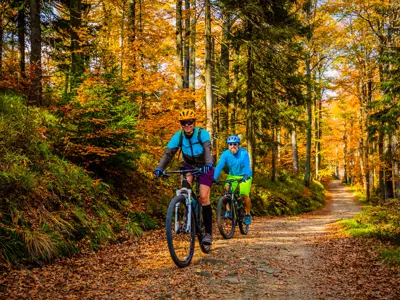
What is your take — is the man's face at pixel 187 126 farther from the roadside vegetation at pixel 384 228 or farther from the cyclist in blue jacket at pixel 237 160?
the roadside vegetation at pixel 384 228

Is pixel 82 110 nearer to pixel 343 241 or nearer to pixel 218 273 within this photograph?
pixel 218 273

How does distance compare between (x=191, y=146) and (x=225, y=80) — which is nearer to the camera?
(x=191, y=146)

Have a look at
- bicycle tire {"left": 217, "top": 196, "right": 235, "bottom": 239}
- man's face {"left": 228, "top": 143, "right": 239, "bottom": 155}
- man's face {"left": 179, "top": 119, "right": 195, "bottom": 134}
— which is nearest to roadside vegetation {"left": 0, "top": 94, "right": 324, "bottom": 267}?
bicycle tire {"left": 217, "top": 196, "right": 235, "bottom": 239}

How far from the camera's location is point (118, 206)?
8.57 meters

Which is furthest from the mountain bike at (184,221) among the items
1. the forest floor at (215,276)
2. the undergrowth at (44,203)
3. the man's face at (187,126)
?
the undergrowth at (44,203)

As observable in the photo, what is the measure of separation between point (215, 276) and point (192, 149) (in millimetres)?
2031

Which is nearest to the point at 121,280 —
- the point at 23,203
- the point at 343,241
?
the point at 23,203

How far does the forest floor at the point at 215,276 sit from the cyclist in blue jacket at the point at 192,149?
0.91m

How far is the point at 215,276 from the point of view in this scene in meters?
4.89

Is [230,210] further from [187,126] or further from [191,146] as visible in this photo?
[187,126]

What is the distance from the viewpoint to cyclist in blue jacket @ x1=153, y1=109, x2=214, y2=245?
5.50m

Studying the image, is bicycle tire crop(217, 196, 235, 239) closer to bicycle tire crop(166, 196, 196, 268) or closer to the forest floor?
the forest floor

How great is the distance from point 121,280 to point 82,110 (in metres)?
4.54

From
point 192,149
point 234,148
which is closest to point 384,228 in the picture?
point 234,148
